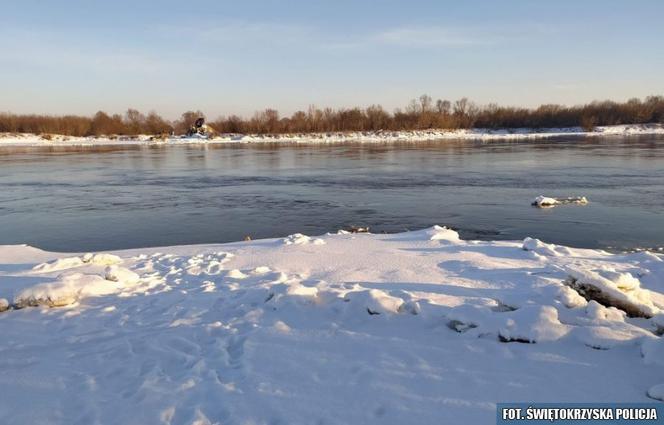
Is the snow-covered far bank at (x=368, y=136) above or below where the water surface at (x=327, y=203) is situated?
above

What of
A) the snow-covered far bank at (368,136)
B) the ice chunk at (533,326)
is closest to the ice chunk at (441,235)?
the ice chunk at (533,326)

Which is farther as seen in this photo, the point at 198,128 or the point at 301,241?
the point at 198,128

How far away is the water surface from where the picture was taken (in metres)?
11.5

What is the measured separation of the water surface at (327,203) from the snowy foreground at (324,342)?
428cm

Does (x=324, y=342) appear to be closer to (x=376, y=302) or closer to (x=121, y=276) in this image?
(x=376, y=302)

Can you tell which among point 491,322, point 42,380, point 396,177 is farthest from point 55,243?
point 396,177

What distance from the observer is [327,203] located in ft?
51.6

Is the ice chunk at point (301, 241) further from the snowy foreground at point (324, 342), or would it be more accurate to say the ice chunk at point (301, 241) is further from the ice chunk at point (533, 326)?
the ice chunk at point (533, 326)

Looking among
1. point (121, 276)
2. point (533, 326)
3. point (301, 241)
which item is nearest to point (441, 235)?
point (301, 241)

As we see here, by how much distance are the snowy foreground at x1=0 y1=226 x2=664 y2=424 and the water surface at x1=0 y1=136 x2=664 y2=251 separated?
169 inches

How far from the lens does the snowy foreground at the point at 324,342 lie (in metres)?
3.66

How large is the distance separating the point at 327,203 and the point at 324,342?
438 inches

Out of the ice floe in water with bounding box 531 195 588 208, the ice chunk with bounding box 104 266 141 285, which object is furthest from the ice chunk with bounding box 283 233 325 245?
the ice floe in water with bounding box 531 195 588 208

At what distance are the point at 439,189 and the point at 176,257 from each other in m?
12.0
